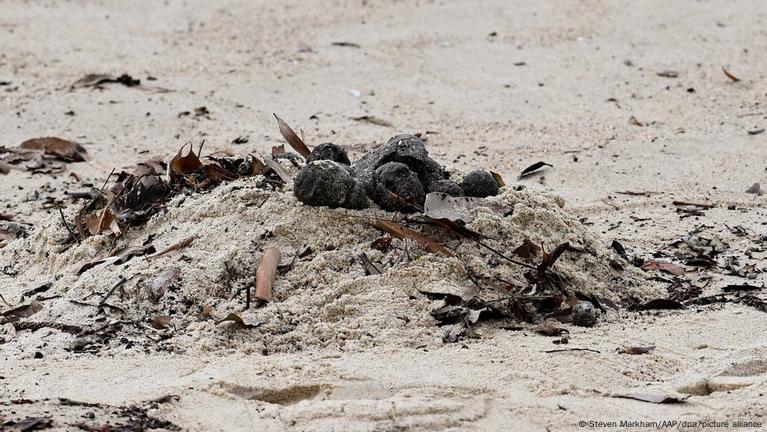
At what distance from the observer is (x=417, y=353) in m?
3.61

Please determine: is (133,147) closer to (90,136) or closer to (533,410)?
(90,136)

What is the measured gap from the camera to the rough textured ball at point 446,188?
172 inches

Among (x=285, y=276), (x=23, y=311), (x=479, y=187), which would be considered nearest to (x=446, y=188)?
(x=479, y=187)

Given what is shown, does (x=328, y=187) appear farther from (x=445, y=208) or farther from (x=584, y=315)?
(x=584, y=315)

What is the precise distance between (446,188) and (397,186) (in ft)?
0.79

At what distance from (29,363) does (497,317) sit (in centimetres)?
170

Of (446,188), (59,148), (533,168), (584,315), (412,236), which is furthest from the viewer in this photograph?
(59,148)

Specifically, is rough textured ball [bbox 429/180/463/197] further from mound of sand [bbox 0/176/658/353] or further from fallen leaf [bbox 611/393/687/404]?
fallen leaf [bbox 611/393/687/404]

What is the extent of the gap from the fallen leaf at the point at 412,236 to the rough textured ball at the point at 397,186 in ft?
0.43

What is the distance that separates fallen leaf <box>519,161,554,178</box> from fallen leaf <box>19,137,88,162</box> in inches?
108

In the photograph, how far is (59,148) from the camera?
21.3 ft

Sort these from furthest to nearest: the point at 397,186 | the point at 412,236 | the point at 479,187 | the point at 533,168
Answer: the point at 533,168
the point at 479,187
the point at 397,186
the point at 412,236

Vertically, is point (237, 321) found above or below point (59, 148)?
above

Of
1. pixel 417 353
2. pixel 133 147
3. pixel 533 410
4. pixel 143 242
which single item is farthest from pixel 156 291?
pixel 133 147
